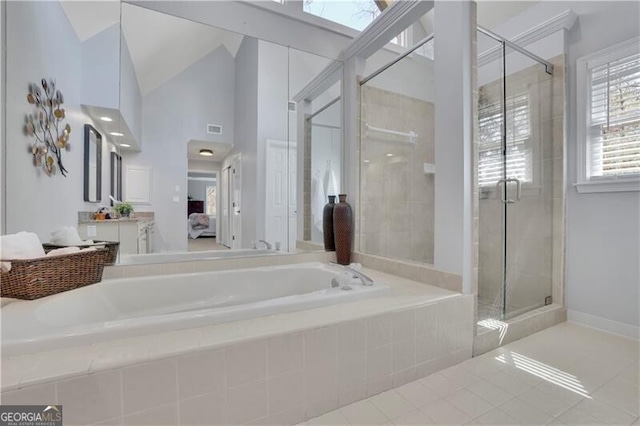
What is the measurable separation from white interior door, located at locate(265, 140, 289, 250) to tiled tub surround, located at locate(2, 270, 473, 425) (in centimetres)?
116

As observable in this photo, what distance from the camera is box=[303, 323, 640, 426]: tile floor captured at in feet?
3.97

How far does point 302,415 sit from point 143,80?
224cm

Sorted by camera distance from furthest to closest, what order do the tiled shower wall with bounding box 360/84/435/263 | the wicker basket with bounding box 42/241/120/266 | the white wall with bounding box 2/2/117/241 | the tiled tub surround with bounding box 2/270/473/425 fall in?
the tiled shower wall with bounding box 360/84/435/263
the wicker basket with bounding box 42/241/120/266
the white wall with bounding box 2/2/117/241
the tiled tub surround with bounding box 2/270/473/425

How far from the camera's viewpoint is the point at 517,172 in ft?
8.02

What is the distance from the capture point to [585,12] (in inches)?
86.6

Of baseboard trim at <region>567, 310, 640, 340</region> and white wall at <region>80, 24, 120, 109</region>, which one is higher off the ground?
white wall at <region>80, 24, 120, 109</region>

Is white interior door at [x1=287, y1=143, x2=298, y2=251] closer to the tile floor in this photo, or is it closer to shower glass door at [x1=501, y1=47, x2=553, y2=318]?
the tile floor

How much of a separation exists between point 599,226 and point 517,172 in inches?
26.0

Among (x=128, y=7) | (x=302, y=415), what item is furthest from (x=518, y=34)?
(x=302, y=415)

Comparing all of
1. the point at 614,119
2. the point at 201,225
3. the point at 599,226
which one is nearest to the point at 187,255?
the point at 201,225

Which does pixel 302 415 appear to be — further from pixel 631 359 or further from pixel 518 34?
pixel 518 34

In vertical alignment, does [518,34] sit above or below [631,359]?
above

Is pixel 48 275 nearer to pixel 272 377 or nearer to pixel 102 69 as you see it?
pixel 272 377

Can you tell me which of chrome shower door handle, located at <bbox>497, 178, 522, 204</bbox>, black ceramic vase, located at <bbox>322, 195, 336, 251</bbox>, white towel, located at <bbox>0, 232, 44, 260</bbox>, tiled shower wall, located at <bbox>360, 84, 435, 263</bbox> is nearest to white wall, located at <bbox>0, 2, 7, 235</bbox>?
white towel, located at <bbox>0, 232, 44, 260</bbox>
